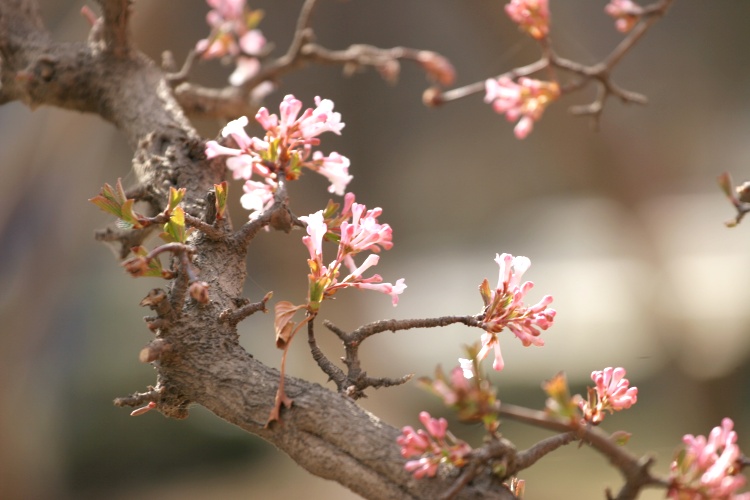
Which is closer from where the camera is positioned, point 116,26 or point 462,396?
point 462,396

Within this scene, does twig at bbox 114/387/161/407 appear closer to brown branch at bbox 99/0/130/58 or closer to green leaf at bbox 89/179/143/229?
green leaf at bbox 89/179/143/229

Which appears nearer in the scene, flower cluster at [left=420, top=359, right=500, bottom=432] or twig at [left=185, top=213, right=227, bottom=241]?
flower cluster at [left=420, top=359, right=500, bottom=432]

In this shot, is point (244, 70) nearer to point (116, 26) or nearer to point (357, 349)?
point (116, 26)

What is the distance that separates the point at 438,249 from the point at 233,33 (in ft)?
13.6

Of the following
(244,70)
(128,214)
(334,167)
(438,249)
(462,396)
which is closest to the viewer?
(462,396)

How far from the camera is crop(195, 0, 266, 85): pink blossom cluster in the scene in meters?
1.07

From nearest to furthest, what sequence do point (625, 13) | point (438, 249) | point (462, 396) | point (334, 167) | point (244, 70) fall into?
point (462, 396), point (334, 167), point (625, 13), point (244, 70), point (438, 249)

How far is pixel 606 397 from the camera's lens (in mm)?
573

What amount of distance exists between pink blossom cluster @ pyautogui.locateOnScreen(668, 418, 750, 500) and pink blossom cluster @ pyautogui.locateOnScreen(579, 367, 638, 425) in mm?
86

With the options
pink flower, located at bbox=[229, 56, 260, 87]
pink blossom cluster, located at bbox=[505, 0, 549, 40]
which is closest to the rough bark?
pink flower, located at bbox=[229, 56, 260, 87]

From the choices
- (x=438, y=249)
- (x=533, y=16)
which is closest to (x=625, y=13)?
(x=533, y=16)

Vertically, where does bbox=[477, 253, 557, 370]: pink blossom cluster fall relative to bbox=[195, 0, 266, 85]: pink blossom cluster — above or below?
below

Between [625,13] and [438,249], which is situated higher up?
[625,13]

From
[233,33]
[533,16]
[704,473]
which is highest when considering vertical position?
[233,33]
